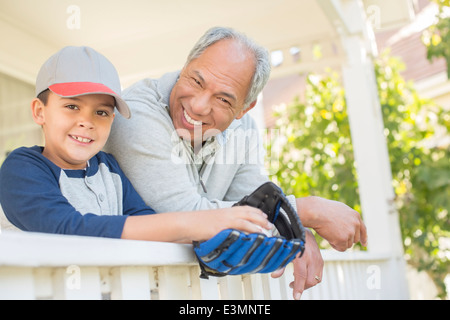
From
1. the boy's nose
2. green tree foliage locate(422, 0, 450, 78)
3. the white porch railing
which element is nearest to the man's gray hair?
the boy's nose

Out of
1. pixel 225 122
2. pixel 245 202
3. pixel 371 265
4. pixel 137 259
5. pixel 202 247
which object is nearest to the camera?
pixel 137 259

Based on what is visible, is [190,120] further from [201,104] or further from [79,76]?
[79,76]

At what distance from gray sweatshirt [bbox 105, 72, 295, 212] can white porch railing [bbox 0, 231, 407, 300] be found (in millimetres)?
278

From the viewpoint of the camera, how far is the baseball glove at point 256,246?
3.34 feet

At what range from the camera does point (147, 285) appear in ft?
3.34

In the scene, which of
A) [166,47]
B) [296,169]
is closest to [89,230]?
[166,47]

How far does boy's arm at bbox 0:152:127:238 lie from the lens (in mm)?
1090

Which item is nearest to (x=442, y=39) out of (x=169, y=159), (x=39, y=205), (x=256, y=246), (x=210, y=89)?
(x=210, y=89)

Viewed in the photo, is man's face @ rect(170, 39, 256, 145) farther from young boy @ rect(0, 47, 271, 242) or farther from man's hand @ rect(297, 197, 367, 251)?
man's hand @ rect(297, 197, 367, 251)

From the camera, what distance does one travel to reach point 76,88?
130 cm

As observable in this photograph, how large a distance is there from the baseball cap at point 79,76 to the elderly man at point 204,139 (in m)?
0.17

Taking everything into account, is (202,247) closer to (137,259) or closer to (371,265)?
(137,259)

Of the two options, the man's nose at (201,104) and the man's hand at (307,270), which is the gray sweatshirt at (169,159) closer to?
the man's nose at (201,104)

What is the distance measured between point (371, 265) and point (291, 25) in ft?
6.22
